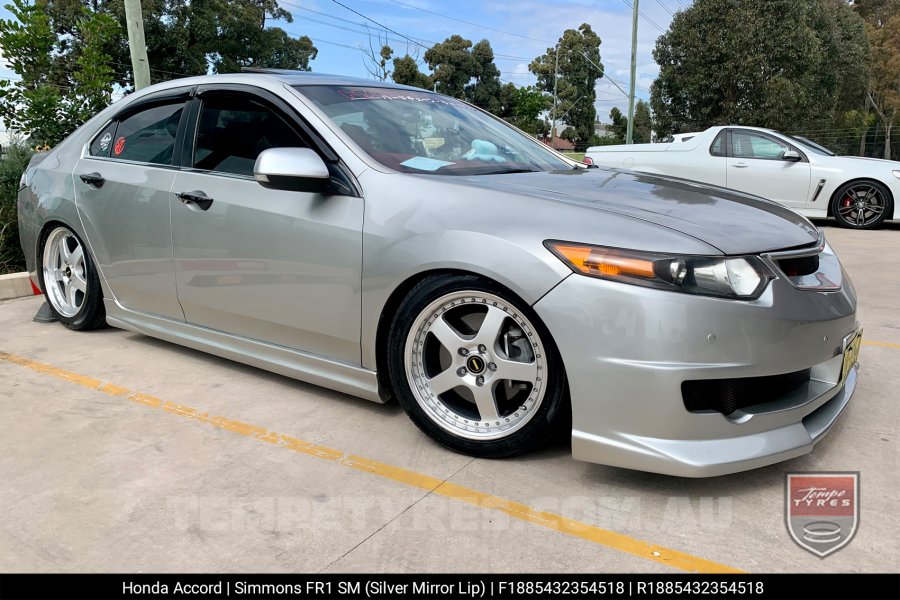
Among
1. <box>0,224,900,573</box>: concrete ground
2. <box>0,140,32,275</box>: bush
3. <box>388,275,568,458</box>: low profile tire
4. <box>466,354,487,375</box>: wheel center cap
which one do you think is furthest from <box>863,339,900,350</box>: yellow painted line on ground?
<box>0,140,32,275</box>: bush

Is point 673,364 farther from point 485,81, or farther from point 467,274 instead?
point 485,81

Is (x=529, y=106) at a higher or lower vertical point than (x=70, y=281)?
higher

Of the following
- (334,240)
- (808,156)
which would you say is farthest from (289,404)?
(808,156)

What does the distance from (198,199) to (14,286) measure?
3485 millimetres

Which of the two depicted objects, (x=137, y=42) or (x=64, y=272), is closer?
(x=64, y=272)

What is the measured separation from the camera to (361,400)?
3.46 metres

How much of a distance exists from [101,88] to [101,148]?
387cm

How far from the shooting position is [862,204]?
9781 millimetres

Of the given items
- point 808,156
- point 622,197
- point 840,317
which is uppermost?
point 808,156

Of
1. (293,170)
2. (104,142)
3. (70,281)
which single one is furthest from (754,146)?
(70,281)

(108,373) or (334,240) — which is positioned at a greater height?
(334,240)

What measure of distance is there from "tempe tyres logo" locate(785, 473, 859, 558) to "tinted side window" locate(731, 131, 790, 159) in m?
8.52

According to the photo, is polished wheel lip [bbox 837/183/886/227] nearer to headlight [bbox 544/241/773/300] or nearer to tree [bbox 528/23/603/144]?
headlight [bbox 544/241/773/300]

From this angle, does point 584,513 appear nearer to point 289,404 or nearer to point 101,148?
point 289,404
